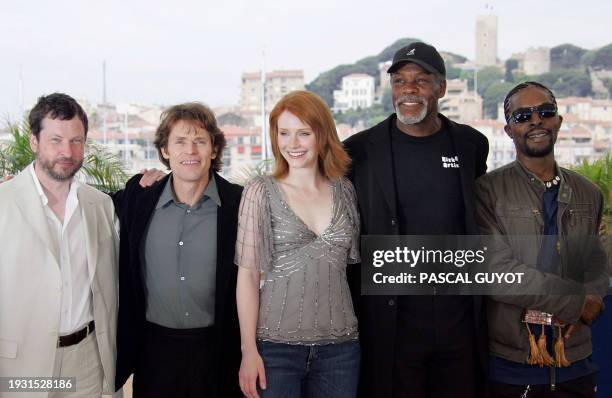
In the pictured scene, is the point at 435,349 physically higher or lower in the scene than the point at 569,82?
lower

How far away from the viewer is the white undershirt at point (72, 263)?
2215mm

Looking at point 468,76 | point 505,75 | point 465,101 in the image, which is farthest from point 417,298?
point 505,75

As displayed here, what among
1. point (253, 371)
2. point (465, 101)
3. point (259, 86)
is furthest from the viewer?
point (259, 86)

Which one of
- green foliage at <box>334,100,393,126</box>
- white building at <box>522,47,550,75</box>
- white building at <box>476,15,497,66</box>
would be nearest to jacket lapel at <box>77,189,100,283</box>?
green foliage at <box>334,100,393,126</box>

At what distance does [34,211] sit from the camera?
2.17 metres

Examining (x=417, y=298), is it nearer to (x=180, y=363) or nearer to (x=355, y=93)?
(x=180, y=363)

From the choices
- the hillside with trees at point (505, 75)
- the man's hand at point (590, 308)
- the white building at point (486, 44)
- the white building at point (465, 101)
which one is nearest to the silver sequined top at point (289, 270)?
the man's hand at point (590, 308)

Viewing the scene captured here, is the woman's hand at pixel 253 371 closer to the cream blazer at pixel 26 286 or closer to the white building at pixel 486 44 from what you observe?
the cream blazer at pixel 26 286

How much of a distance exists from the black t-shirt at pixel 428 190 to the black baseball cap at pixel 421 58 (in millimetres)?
302

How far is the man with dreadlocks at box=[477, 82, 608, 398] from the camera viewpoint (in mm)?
2260

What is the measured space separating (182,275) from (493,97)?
53.4 ft

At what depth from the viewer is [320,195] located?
220 cm

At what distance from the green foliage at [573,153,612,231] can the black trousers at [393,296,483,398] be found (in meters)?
2.87

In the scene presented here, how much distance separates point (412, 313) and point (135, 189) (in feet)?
3.76
